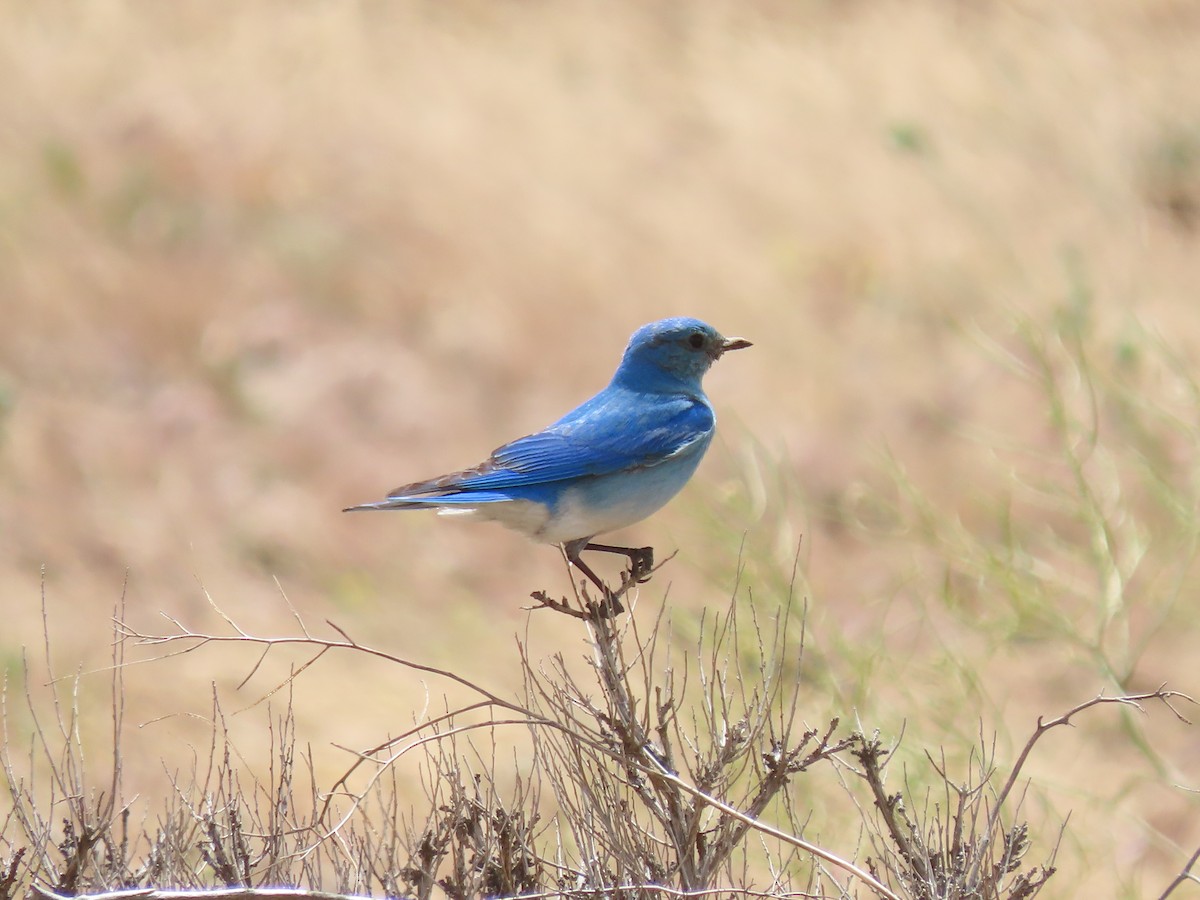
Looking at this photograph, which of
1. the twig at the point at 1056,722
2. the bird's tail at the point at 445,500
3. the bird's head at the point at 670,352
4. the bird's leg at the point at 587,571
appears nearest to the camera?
the twig at the point at 1056,722

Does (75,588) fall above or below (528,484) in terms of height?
above

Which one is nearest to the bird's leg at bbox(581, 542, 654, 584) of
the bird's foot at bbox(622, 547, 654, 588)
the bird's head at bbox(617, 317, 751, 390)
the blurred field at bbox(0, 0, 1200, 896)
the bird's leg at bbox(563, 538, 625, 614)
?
the bird's foot at bbox(622, 547, 654, 588)

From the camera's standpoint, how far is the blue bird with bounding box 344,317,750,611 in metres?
5.55

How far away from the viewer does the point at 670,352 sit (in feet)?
20.0

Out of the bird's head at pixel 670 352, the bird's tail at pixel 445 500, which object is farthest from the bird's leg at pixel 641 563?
the bird's head at pixel 670 352

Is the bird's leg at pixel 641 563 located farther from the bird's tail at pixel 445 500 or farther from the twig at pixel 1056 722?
the twig at pixel 1056 722

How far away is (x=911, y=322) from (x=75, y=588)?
10.9 meters

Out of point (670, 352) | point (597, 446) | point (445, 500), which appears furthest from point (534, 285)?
point (445, 500)

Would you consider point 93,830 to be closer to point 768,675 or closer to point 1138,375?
point 768,675

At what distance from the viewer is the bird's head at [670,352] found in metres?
6.07

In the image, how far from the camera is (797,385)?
18.6m

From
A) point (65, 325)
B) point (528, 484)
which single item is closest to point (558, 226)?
point (65, 325)

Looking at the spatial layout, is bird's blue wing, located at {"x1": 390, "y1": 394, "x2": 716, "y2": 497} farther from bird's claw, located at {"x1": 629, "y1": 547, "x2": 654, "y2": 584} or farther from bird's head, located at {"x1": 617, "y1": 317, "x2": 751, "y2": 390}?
bird's claw, located at {"x1": 629, "y1": 547, "x2": 654, "y2": 584}

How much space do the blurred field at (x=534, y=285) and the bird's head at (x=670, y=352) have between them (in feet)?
26.2
